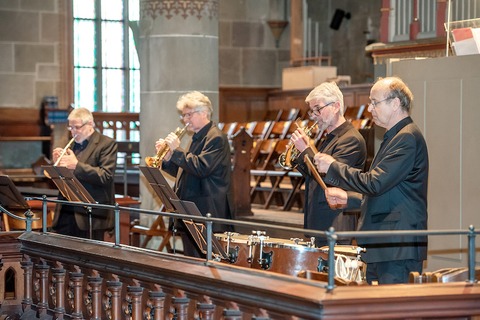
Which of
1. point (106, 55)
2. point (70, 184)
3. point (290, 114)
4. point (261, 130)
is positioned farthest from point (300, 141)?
point (106, 55)

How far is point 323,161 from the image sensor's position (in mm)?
5125

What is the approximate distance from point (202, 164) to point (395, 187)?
6.25ft

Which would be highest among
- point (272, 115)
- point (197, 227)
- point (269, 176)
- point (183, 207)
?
point (272, 115)

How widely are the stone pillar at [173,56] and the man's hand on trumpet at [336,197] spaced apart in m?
4.59

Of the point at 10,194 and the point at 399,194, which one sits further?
the point at 10,194

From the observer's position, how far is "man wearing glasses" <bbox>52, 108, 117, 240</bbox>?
7.17m

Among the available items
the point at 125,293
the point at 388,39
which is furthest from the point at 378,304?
the point at 388,39

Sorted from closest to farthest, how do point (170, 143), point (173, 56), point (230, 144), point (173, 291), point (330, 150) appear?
point (173, 291) < point (330, 150) < point (170, 143) < point (173, 56) < point (230, 144)

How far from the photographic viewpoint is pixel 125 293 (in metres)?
5.57

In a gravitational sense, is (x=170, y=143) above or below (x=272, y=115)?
below

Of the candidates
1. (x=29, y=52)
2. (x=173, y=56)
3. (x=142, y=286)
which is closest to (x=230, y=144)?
(x=173, y=56)

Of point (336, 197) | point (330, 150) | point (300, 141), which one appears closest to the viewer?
point (336, 197)

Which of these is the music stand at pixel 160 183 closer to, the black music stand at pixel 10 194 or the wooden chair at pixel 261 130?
the black music stand at pixel 10 194

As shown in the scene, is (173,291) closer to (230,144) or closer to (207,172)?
(207,172)
